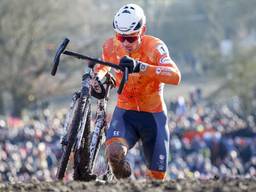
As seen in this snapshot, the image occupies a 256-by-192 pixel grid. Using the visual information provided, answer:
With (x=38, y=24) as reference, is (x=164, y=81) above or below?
below

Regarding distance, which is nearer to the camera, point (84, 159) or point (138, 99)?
point (84, 159)

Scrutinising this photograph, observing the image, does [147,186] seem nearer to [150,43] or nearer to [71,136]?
[71,136]

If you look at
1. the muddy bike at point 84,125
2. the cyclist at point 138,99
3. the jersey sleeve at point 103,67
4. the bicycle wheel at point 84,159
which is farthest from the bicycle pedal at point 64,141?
the jersey sleeve at point 103,67

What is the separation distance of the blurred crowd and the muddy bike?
19.5 ft

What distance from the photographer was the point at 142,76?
8516mm

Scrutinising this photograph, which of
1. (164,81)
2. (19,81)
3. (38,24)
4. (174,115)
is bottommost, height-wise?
(164,81)

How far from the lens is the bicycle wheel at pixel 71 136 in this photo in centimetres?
794

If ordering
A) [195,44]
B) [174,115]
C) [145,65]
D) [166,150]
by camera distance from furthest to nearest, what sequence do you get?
[195,44] → [174,115] → [166,150] → [145,65]

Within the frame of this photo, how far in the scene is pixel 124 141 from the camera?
334 inches

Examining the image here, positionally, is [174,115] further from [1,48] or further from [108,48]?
[108,48]

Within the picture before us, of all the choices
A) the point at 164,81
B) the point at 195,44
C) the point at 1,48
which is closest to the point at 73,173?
the point at 164,81

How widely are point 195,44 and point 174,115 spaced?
2838 centimetres

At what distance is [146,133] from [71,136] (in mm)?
1027

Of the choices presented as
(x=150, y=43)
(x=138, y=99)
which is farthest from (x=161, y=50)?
(x=138, y=99)
